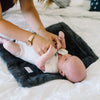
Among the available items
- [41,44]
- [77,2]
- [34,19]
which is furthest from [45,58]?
[77,2]

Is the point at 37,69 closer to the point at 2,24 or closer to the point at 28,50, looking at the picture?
the point at 28,50

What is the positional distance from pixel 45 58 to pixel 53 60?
0.38 ft

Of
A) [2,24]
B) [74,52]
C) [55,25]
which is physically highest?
[2,24]

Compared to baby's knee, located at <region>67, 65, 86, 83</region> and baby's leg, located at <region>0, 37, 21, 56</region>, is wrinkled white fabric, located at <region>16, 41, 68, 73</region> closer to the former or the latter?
baby's leg, located at <region>0, 37, 21, 56</region>

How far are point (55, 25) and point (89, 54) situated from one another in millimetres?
393

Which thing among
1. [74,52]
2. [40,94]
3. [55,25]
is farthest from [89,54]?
[40,94]

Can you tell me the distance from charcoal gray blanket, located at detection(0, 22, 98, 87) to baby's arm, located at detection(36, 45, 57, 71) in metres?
0.04

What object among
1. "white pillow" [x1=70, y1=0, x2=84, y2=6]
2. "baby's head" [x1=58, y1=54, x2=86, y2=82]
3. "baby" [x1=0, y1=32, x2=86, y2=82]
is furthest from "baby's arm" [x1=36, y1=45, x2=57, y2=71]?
"white pillow" [x1=70, y1=0, x2=84, y2=6]

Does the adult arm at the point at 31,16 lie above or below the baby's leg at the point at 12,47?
above

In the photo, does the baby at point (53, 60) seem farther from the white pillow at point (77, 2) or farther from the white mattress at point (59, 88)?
the white pillow at point (77, 2)

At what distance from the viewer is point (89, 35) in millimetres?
1500

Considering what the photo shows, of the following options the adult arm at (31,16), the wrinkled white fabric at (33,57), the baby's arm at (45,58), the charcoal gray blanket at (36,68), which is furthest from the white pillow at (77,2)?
the baby's arm at (45,58)

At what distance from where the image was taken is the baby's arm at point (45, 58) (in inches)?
41.9

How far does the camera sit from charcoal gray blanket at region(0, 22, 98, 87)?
1.00 meters
